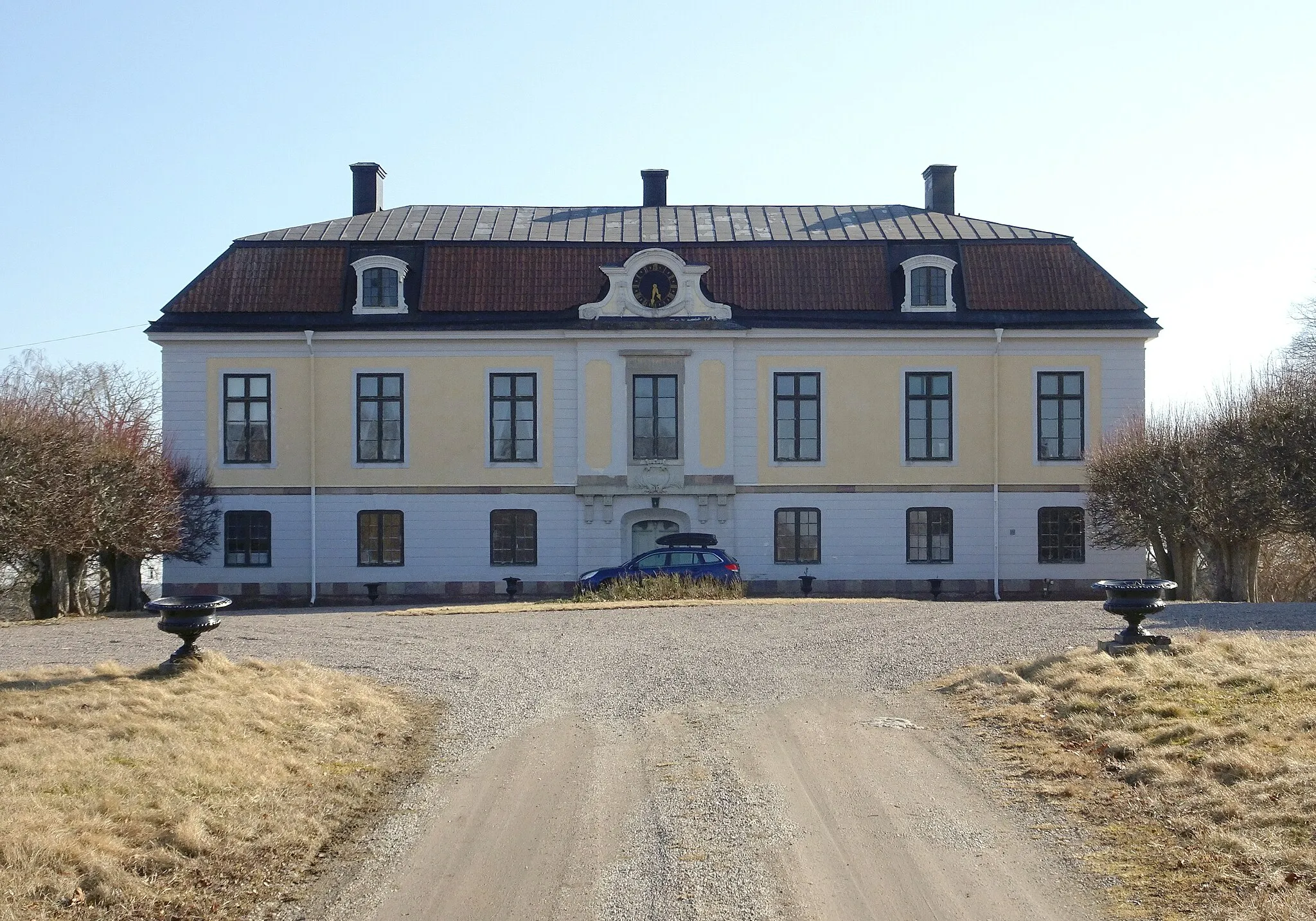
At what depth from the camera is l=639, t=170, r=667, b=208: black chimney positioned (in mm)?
39750

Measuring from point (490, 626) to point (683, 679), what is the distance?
729 cm

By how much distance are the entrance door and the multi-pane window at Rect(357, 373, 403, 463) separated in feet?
20.3

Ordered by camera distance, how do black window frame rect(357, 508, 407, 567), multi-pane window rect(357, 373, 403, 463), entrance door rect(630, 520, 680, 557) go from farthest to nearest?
1. multi-pane window rect(357, 373, 403, 463)
2. entrance door rect(630, 520, 680, 557)
3. black window frame rect(357, 508, 407, 567)

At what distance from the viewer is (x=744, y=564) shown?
33406 millimetres

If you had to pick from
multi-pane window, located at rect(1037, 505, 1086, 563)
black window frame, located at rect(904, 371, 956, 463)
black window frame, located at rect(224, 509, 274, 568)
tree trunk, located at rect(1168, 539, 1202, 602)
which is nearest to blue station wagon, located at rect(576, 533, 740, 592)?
black window frame, located at rect(904, 371, 956, 463)

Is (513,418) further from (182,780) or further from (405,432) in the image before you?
(182,780)

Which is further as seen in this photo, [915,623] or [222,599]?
[915,623]

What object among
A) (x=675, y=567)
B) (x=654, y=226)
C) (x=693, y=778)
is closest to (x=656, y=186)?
(x=654, y=226)

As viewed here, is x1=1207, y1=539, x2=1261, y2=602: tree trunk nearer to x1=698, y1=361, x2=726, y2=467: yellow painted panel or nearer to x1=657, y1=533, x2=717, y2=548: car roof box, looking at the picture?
x1=657, y1=533, x2=717, y2=548: car roof box

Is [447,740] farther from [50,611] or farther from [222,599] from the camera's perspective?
[50,611]

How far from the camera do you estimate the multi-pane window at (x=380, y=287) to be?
112 feet

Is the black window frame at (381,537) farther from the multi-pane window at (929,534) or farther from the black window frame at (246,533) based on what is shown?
the multi-pane window at (929,534)

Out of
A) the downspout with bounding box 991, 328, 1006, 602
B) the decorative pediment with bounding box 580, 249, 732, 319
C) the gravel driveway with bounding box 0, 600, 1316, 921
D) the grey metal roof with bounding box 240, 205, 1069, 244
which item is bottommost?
the gravel driveway with bounding box 0, 600, 1316, 921

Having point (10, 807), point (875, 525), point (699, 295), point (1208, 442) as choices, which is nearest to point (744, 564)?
point (875, 525)
